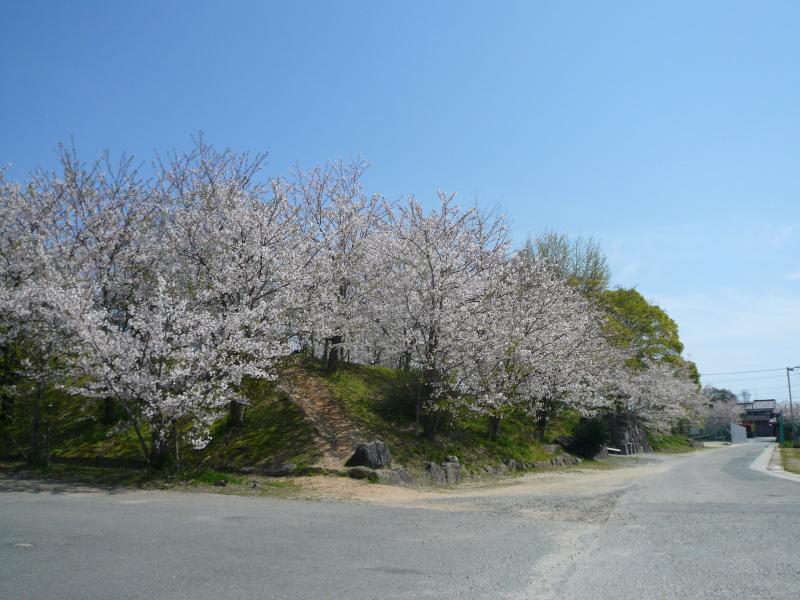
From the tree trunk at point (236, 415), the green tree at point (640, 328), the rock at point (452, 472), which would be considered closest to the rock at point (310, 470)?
the rock at point (452, 472)

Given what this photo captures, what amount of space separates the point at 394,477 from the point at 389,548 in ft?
28.2

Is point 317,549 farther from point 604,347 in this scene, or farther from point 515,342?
point 604,347

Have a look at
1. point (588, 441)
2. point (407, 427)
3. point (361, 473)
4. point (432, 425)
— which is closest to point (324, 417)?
point (407, 427)

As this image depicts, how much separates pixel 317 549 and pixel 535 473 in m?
15.4

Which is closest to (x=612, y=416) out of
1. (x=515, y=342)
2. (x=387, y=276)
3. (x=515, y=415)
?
(x=515, y=415)

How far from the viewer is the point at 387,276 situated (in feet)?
72.3

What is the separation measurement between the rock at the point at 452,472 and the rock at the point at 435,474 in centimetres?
19

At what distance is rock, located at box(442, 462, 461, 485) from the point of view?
58.7ft

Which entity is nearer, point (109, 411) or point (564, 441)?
point (109, 411)

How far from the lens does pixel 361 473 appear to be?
15836 mm

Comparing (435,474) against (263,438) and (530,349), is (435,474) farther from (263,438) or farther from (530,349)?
(530,349)

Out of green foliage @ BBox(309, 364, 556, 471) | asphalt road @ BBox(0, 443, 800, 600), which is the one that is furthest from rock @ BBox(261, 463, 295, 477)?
green foliage @ BBox(309, 364, 556, 471)

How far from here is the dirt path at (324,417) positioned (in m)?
17.2

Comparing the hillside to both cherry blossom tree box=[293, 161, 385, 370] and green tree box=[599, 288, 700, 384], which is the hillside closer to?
cherry blossom tree box=[293, 161, 385, 370]
